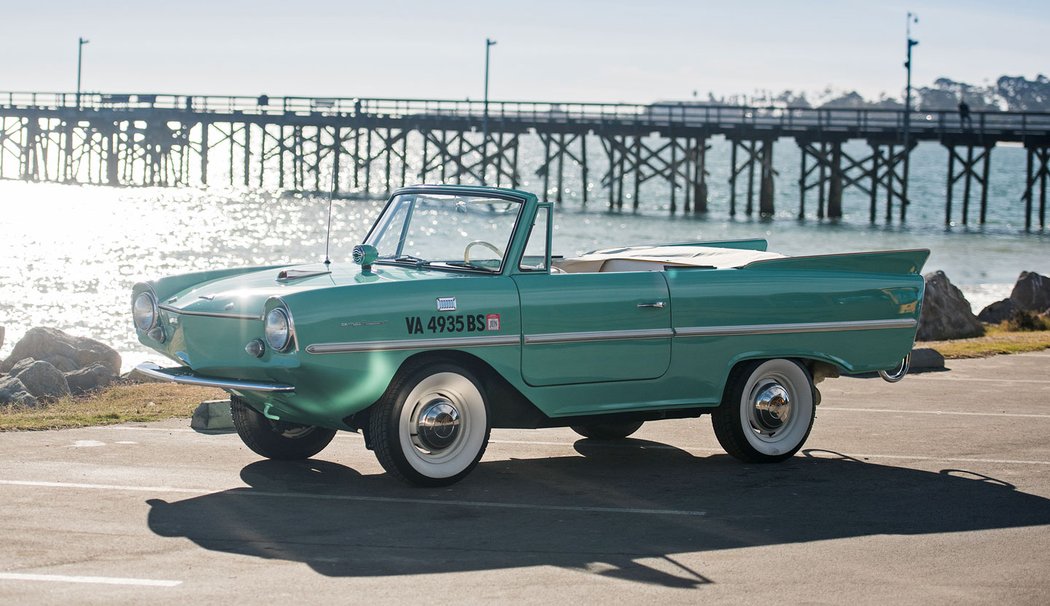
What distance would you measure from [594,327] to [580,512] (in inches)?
48.5

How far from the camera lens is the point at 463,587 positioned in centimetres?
572

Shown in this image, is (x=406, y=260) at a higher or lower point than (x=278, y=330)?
higher

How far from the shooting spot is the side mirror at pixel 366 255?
8195 mm

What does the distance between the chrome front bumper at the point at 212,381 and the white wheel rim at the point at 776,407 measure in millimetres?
2936

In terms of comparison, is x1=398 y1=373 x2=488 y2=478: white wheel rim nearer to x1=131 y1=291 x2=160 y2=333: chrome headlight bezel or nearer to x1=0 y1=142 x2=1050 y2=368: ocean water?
x1=131 y1=291 x2=160 y2=333: chrome headlight bezel

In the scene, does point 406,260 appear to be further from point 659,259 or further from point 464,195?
point 659,259

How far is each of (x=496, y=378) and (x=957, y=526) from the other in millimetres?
2505

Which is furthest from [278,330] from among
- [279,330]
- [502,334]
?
[502,334]

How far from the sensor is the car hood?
24.7 ft

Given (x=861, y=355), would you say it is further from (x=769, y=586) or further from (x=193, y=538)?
(x=193, y=538)

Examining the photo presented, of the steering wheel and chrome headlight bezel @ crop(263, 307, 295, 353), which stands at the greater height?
the steering wheel

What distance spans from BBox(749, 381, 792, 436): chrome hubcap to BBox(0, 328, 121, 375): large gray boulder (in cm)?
787

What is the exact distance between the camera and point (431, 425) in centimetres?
758

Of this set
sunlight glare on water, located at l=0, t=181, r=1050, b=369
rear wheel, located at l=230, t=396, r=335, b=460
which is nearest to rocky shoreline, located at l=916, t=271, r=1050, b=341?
sunlight glare on water, located at l=0, t=181, r=1050, b=369
